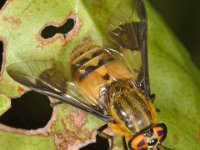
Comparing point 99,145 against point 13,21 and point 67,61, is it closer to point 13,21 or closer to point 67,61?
point 67,61

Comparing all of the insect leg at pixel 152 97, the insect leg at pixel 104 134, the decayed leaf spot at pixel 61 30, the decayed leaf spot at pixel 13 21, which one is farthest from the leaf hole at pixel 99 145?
the decayed leaf spot at pixel 13 21

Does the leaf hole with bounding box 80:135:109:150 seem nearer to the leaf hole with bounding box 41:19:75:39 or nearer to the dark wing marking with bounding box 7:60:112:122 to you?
the dark wing marking with bounding box 7:60:112:122

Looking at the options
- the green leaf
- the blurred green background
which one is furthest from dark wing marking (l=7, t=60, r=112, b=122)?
the blurred green background

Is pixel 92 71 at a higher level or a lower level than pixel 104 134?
higher

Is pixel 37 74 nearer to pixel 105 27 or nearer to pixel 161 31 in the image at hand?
pixel 105 27

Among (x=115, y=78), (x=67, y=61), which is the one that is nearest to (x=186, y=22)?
(x=115, y=78)

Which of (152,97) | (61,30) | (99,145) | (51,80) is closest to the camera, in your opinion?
(51,80)
